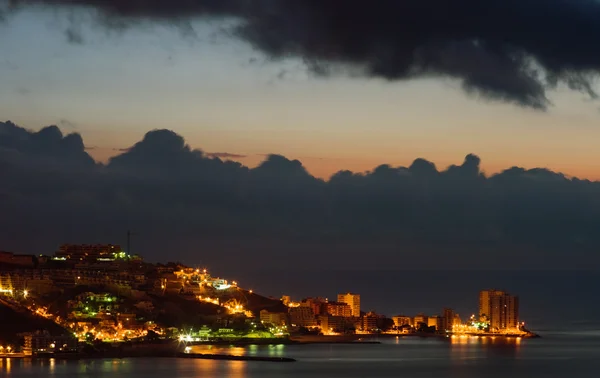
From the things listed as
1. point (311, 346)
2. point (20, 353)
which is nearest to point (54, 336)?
point (20, 353)

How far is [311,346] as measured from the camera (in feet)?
350

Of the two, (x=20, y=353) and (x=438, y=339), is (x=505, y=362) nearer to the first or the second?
(x=20, y=353)

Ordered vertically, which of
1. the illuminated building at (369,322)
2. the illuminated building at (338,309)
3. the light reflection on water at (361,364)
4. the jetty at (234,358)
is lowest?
the light reflection on water at (361,364)

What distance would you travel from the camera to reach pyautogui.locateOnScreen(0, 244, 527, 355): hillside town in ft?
291

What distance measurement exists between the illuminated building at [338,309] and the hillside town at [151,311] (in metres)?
0.17

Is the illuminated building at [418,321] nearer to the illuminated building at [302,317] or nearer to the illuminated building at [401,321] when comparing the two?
the illuminated building at [401,321]

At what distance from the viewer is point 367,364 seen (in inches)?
3078

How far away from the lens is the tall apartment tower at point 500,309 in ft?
435

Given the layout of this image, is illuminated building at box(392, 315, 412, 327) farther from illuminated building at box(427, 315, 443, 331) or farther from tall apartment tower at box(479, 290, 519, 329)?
tall apartment tower at box(479, 290, 519, 329)

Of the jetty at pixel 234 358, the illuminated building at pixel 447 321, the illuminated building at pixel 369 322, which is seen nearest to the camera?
the jetty at pixel 234 358

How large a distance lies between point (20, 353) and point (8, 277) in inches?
1076

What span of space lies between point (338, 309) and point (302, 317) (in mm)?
10338

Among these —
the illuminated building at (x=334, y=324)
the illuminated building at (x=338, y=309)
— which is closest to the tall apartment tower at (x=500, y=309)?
the illuminated building at (x=338, y=309)

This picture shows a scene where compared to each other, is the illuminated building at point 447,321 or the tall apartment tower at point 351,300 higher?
the tall apartment tower at point 351,300
